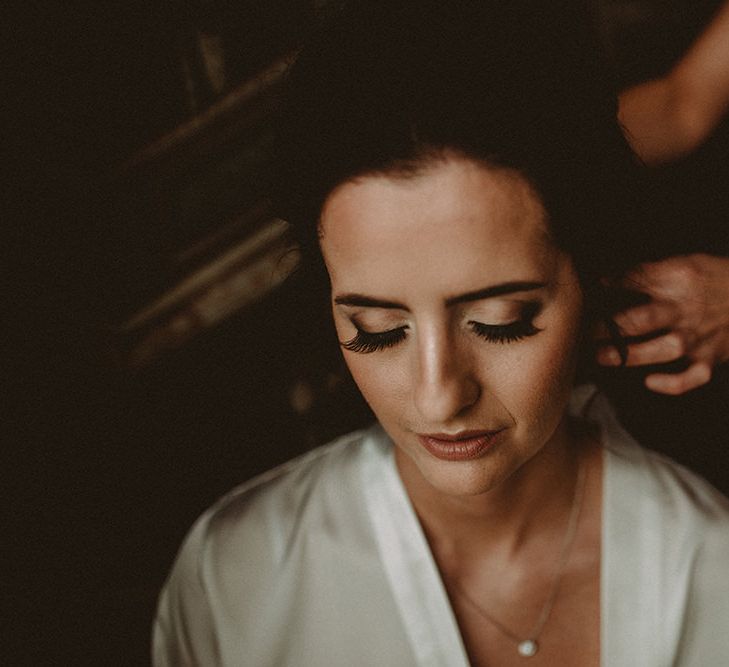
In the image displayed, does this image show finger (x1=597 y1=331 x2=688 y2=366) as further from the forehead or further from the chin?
the forehead

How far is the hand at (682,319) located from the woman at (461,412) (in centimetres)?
13

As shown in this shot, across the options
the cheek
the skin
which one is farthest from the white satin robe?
the cheek

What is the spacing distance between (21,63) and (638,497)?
156cm

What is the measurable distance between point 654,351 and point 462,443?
→ 1.79 feet

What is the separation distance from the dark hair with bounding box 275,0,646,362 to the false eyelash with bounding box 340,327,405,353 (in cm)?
18

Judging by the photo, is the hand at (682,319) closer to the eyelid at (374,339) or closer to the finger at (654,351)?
the finger at (654,351)

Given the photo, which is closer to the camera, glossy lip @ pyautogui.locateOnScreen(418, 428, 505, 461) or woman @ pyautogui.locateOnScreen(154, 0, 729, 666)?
woman @ pyautogui.locateOnScreen(154, 0, 729, 666)

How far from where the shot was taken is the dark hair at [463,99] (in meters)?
0.76

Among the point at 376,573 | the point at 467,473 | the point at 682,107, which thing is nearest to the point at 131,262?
the point at 376,573

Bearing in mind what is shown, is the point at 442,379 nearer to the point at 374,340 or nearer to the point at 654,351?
the point at 374,340

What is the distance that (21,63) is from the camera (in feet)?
4.80

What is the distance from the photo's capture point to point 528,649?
117cm

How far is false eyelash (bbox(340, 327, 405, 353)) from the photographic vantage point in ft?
2.76

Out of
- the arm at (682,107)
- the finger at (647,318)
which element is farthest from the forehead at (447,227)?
the arm at (682,107)
